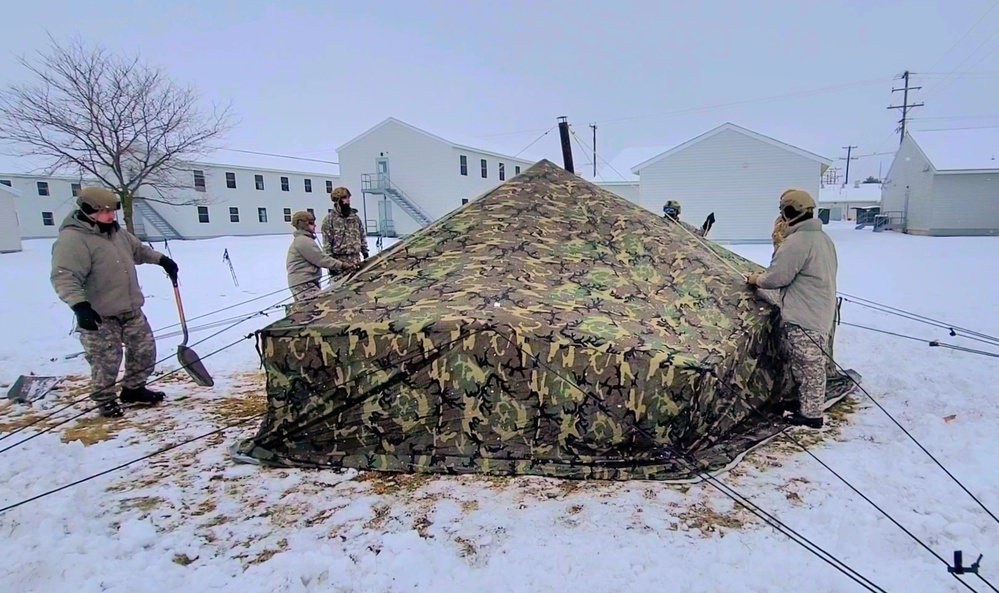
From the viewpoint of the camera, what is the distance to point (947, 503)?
279 centimetres

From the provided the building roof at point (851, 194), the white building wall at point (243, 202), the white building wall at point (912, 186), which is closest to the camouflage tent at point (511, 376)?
the white building wall at point (912, 186)

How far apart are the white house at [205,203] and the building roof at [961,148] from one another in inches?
1199

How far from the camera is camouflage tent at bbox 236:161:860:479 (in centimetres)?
323

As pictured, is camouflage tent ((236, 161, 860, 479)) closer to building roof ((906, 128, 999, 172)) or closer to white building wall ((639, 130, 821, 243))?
white building wall ((639, 130, 821, 243))

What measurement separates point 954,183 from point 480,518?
2582 cm

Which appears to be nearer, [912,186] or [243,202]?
[912,186]

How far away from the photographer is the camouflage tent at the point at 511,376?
127 inches

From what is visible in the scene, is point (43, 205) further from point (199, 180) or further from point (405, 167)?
point (405, 167)

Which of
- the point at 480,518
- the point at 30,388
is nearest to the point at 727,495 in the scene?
the point at 480,518

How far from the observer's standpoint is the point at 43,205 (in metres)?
26.5

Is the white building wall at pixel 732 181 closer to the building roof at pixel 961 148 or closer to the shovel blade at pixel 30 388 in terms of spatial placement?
the building roof at pixel 961 148

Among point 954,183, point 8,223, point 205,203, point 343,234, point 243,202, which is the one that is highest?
point 243,202

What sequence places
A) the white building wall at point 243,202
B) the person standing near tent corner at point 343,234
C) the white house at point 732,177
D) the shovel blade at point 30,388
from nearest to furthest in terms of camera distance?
the shovel blade at point 30,388
the person standing near tent corner at point 343,234
the white house at point 732,177
the white building wall at point 243,202

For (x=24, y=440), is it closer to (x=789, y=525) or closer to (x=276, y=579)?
(x=276, y=579)
